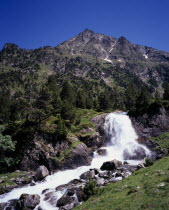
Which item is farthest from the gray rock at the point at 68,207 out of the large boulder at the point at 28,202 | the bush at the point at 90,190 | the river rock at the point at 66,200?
the large boulder at the point at 28,202

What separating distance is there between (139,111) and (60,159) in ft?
115

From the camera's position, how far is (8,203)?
76.2ft

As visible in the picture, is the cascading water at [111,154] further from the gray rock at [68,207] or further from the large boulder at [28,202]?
the gray rock at [68,207]

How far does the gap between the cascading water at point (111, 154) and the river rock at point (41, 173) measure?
3.30ft

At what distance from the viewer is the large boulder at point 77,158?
3507 centimetres

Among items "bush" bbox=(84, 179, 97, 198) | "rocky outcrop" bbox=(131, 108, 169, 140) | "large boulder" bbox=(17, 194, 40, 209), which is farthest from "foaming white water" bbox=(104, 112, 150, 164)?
"large boulder" bbox=(17, 194, 40, 209)

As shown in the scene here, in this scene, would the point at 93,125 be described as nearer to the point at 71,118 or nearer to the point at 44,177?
the point at 71,118

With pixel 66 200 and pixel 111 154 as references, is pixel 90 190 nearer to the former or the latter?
pixel 66 200

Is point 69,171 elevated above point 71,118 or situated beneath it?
situated beneath

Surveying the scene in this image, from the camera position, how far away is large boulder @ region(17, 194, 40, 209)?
852 inches

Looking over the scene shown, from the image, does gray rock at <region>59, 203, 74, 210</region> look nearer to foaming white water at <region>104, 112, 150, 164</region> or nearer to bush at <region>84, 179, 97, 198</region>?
bush at <region>84, 179, 97, 198</region>

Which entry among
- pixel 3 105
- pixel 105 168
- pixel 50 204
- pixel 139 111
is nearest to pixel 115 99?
pixel 139 111

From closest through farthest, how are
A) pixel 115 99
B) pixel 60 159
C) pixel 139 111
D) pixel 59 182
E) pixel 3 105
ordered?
pixel 59 182 → pixel 60 159 → pixel 139 111 → pixel 3 105 → pixel 115 99

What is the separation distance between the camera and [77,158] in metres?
36.5
